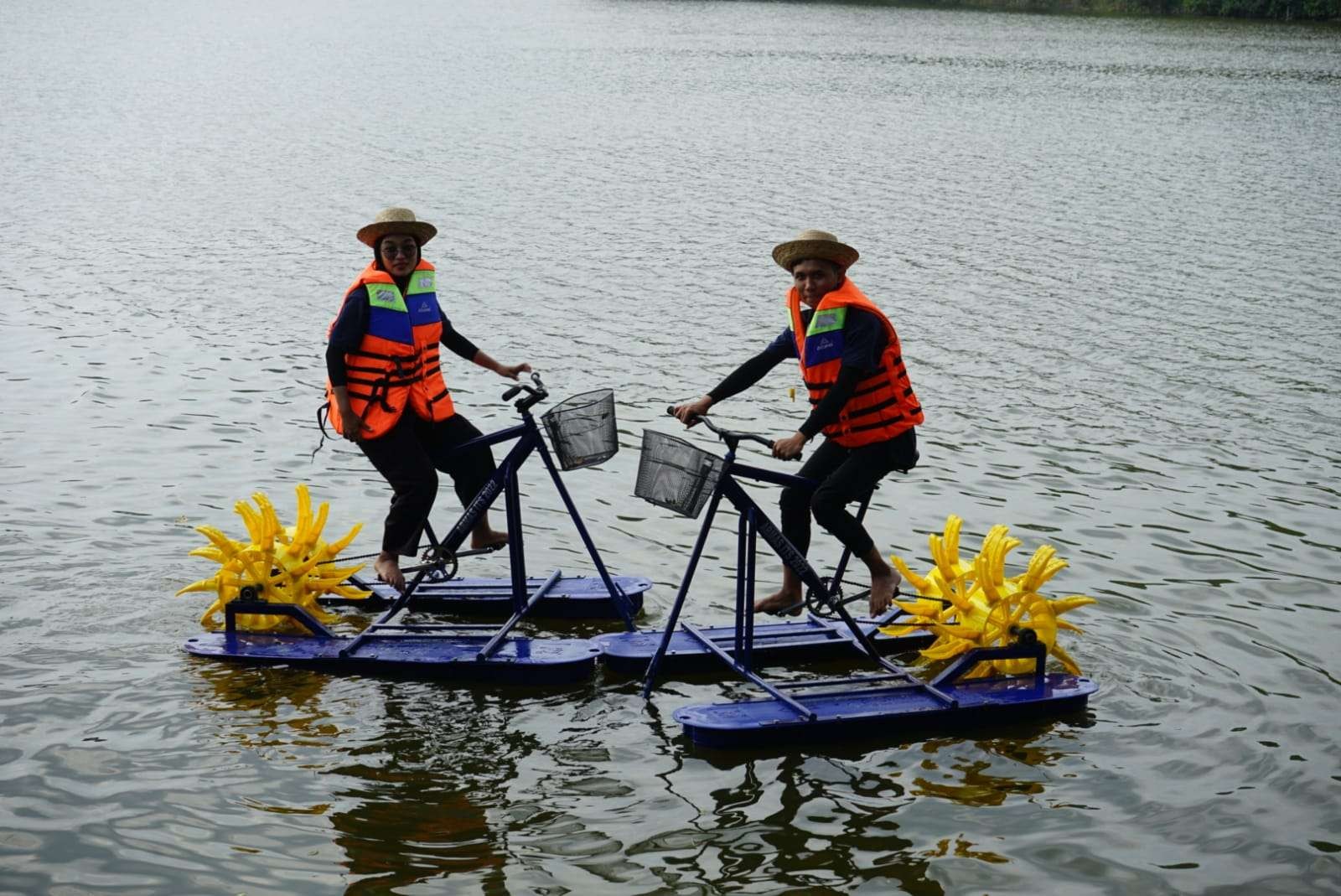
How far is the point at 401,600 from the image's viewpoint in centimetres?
838

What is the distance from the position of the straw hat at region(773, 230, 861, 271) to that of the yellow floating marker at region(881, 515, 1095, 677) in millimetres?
1644

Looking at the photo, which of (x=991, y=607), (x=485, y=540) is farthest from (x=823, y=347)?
(x=485, y=540)

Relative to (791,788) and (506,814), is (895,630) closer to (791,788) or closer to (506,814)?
(791,788)

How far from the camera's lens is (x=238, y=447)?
12.5 meters

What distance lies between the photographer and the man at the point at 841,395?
780 cm

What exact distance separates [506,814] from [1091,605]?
4.55 meters

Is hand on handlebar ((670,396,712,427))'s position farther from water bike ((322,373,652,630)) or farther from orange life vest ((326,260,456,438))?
orange life vest ((326,260,456,438))

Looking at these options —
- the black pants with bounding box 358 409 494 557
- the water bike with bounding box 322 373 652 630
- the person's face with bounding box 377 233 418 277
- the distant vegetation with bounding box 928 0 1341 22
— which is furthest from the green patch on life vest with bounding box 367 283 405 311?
the distant vegetation with bounding box 928 0 1341 22

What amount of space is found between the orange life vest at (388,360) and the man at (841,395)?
1656 mm

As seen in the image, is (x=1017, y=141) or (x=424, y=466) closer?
(x=424, y=466)

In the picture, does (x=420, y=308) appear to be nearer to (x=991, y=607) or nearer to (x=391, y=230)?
(x=391, y=230)

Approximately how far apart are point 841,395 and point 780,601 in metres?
1.41

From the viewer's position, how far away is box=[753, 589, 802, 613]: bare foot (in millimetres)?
8367

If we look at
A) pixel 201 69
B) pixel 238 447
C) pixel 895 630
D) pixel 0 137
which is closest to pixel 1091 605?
pixel 895 630
